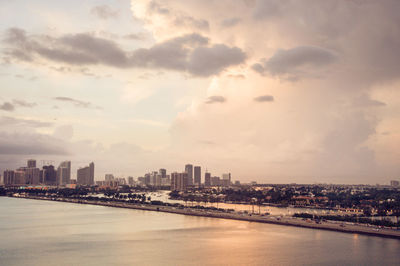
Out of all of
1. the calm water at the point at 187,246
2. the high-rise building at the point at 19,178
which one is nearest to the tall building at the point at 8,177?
the high-rise building at the point at 19,178

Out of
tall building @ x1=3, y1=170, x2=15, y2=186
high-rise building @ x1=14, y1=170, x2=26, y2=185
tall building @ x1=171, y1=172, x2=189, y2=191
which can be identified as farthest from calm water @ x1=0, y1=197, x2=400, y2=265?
high-rise building @ x1=14, y1=170, x2=26, y2=185

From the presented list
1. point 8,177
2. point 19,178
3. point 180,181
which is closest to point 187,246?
point 180,181

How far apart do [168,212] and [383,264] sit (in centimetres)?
4357

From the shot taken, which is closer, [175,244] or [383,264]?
[383,264]

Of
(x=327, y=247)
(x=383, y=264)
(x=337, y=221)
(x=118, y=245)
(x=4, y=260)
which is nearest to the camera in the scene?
(x=383, y=264)

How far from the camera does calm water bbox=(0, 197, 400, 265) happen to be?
89.4 feet

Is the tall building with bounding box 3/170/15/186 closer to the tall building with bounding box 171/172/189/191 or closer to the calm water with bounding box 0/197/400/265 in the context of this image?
the tall building with bounding box 171/172/189/191

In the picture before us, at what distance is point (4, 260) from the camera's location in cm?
2762

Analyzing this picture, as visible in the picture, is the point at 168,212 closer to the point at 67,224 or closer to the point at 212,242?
the point at 67,224

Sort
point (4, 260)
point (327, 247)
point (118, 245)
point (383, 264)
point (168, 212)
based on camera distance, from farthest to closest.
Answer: point (168, 212), point (118, 245), point (327, 247), point (4, 260), point (383, 264)

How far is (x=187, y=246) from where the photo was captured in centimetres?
3256

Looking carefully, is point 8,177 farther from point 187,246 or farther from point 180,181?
point 187,246

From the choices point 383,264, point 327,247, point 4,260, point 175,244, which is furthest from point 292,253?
point 4,260

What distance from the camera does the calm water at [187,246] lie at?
27.2 metres
